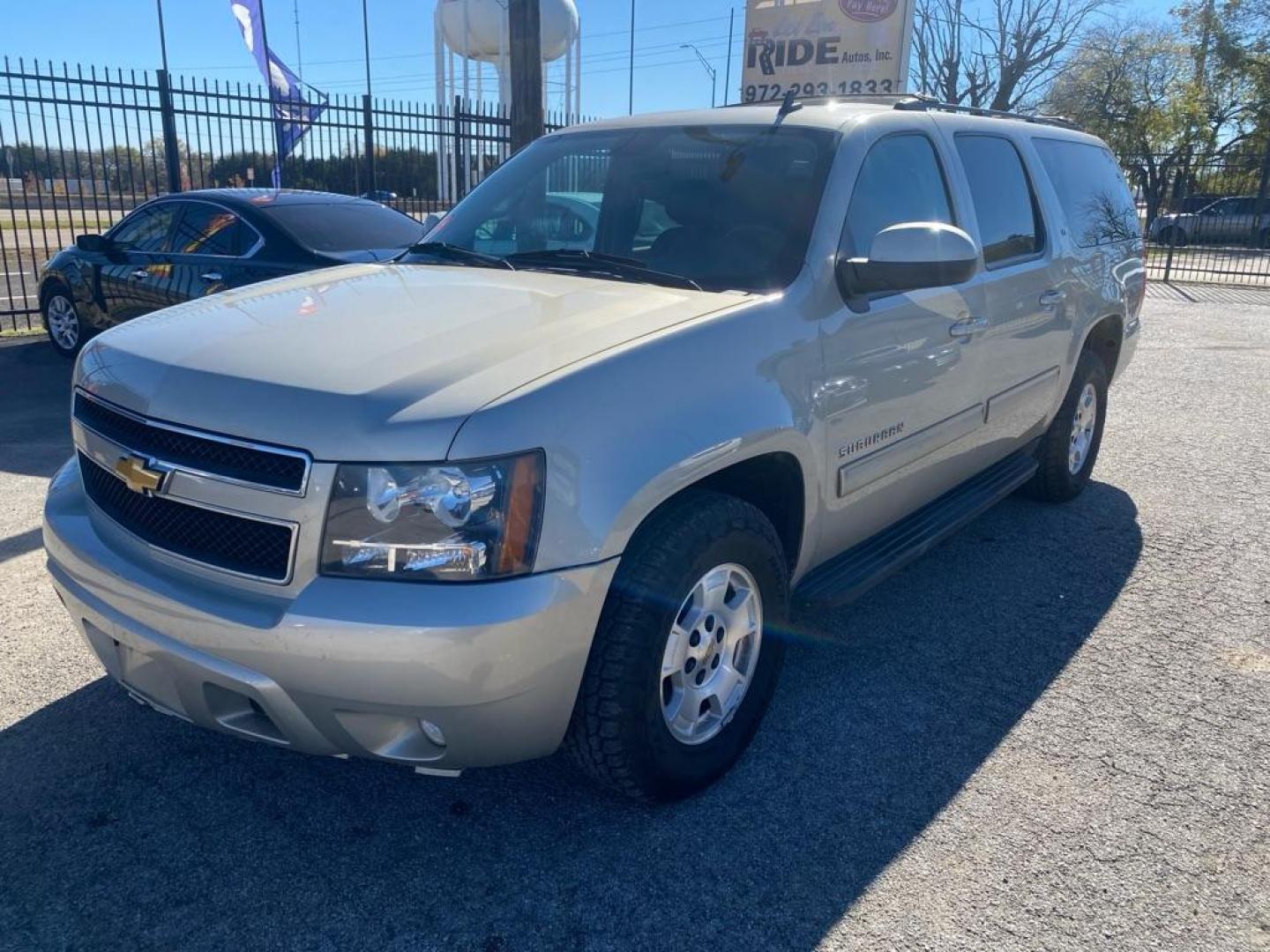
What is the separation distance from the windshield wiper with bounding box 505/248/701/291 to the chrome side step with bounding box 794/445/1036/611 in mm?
1069

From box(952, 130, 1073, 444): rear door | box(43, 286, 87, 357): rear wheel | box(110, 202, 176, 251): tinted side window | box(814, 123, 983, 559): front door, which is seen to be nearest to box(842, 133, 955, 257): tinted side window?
box(814, 123, 983, 559): front door

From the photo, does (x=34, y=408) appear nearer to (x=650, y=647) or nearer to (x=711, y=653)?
(x=711, y=653)

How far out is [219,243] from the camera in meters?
7.36

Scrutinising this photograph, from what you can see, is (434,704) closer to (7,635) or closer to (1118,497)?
(7,635)

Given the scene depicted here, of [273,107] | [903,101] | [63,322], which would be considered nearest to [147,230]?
[63,322]

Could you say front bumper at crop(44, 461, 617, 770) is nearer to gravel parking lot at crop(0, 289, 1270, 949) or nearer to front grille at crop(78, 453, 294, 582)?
front grille at crop(78, 453, 294, 582)

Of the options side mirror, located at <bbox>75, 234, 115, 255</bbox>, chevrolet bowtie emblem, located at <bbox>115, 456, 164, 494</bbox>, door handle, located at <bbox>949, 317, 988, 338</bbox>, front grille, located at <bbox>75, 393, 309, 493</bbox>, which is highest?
door handle, located at <bbox>949, 317, 988, 338</bbox>

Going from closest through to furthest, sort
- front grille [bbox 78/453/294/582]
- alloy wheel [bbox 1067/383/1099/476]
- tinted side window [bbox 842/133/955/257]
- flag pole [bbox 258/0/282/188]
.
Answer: front grille [bbox 78/453/294/582] < tinted side window [bbox 842/133/955/257] < alloy wheel [bbox 1067/383/1099/476] < flag pole [bbox 258/0/282/188]


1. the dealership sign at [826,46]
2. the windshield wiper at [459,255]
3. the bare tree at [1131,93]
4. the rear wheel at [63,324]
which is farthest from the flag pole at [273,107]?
the bare tree at [1131,93]

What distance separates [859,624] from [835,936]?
1788mm

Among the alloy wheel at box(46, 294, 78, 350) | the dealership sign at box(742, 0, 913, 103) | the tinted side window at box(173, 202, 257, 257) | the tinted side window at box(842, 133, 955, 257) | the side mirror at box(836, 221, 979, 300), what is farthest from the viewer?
the dealership sign at box(742, 0, 913, 103)

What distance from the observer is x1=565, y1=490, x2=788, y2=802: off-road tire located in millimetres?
2406

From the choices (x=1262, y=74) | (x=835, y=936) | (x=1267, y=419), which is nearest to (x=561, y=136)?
(x=835, y=936)

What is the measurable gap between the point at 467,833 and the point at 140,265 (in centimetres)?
675
